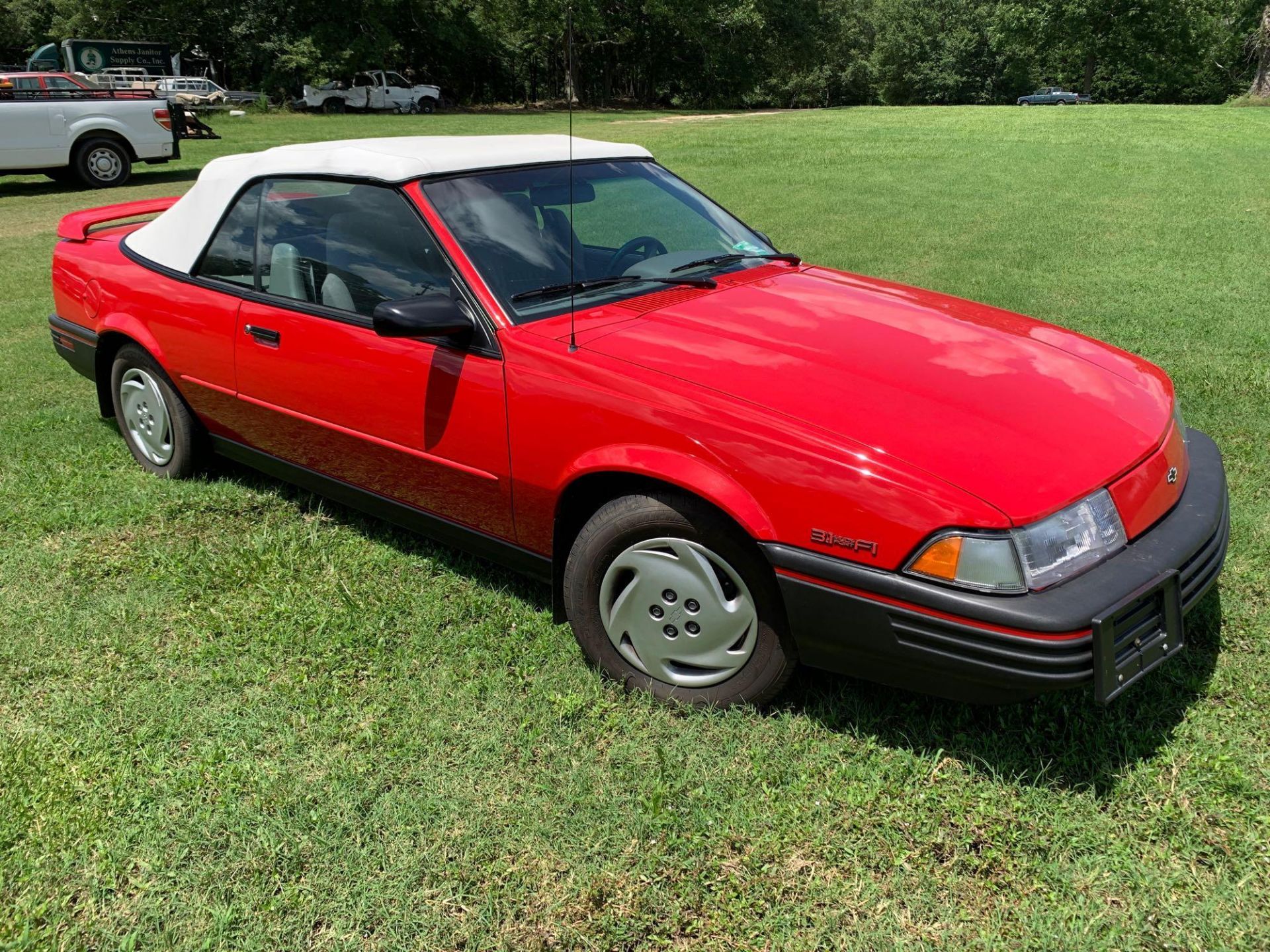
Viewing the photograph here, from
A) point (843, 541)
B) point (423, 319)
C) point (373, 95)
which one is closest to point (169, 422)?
point (423, 319)

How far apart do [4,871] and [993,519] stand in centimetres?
249

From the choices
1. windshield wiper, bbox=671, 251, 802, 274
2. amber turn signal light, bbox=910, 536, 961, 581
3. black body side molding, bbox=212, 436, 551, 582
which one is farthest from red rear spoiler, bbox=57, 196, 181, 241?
amber turn signal light, bbox=910, 536, 961, 581

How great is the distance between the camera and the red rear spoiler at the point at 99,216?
482cm

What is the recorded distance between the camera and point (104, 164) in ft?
48.6

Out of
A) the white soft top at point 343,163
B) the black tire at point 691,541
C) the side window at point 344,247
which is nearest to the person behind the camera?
the black tire at point 691,541

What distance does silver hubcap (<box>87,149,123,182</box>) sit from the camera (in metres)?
14.6

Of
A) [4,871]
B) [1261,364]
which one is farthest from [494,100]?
[4,871]

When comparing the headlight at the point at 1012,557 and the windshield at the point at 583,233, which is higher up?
the windshield at the point at 583,233

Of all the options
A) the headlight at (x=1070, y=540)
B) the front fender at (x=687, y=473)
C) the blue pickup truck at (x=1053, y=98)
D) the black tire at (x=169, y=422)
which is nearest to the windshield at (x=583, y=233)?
the front fender at (x=687, y=473)

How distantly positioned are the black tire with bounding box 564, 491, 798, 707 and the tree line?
33.4m

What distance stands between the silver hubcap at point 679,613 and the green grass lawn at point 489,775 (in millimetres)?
129

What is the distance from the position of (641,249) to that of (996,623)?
1952 millimetres

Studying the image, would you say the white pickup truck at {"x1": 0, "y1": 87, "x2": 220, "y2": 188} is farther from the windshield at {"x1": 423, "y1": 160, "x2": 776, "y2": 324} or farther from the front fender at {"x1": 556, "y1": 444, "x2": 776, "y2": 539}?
the front fender at {"x1": 556, "y1": 444, "x2": 776, "y2": 539}

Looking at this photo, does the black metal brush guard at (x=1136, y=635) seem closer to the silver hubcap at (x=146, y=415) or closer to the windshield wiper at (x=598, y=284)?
the windshield wiper at (x=598, y=284)
